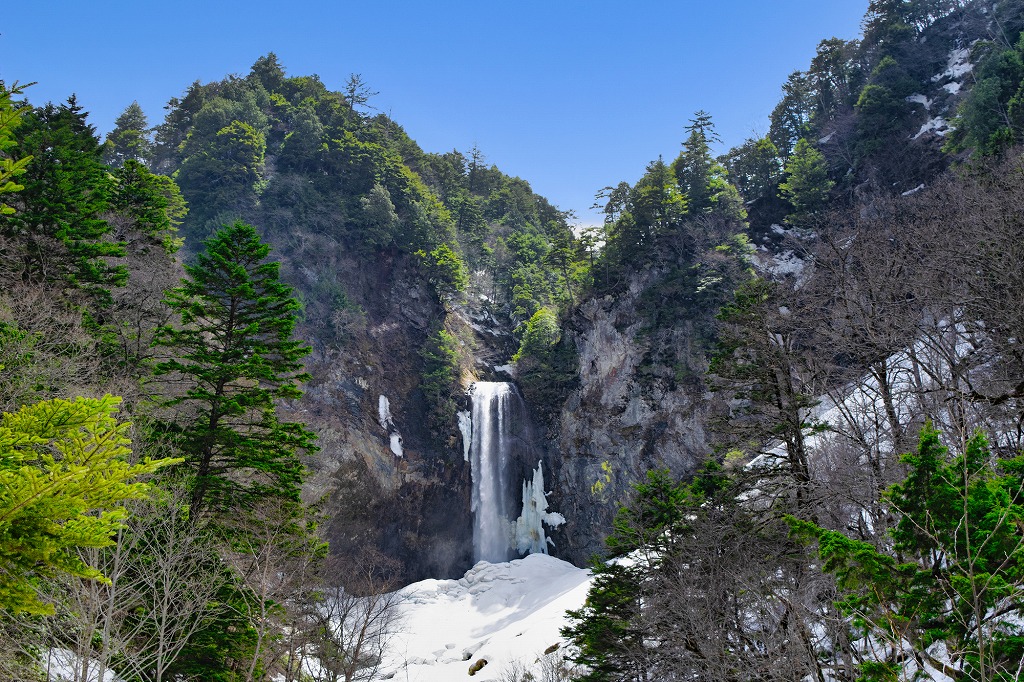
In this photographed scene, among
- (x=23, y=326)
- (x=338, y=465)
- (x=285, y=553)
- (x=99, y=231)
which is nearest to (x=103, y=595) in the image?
(x=285, y=553)

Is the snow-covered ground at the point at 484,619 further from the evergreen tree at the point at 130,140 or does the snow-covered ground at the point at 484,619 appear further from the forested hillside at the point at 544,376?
the evergreen tree at the point at 130,140

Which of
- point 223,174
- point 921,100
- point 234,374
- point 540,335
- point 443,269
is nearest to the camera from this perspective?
point 234,374

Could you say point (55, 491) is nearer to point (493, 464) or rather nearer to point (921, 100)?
point (493, 464)

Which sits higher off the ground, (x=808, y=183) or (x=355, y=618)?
(x=808, y=183)

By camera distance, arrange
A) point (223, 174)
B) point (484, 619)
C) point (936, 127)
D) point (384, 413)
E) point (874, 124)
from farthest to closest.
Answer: point (223, 174), point (384, 413), point (874, 124), point (936, 127), point (484, 619)

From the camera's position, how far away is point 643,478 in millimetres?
30766

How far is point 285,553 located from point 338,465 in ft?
62.7

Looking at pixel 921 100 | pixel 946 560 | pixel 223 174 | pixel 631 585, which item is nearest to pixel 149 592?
pixel 631 585

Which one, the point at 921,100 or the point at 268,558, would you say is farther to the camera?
the point at 921,100

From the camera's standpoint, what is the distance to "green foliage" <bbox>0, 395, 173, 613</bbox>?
336cm

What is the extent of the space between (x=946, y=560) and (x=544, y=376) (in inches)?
1200

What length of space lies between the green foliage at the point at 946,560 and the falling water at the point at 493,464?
3002 centimetres

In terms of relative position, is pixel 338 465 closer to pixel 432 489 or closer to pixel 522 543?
pixel 432 489

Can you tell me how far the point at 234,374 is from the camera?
10500 mm
